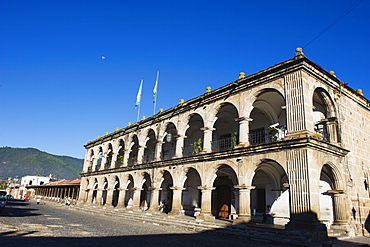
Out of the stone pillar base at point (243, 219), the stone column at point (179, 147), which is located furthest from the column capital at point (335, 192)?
the stone column at point (179, 147)

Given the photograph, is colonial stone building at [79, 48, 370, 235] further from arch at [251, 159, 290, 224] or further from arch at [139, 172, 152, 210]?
arch at [139, 172, 152, 210]

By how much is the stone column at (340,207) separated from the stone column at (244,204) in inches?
141

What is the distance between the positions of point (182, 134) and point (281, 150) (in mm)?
7729

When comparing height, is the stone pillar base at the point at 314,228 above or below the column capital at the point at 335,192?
below

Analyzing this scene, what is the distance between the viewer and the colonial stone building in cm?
1094

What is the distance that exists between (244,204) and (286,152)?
3.18 m

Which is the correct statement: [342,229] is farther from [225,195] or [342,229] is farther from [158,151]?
[158,151]

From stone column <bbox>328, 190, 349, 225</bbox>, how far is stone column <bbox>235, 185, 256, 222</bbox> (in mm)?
3573

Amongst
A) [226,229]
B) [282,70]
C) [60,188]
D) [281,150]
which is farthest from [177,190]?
[60,188]

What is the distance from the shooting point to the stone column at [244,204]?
12416 millimetres

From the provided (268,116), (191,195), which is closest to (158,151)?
(191,195)

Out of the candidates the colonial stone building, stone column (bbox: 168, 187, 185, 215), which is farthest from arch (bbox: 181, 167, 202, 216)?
stone column (bbox: 168, 187, 185, 215)

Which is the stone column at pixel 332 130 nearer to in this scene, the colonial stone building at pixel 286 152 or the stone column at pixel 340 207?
the colonial stone building at pixel 286 152

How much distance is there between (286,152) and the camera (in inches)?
446
